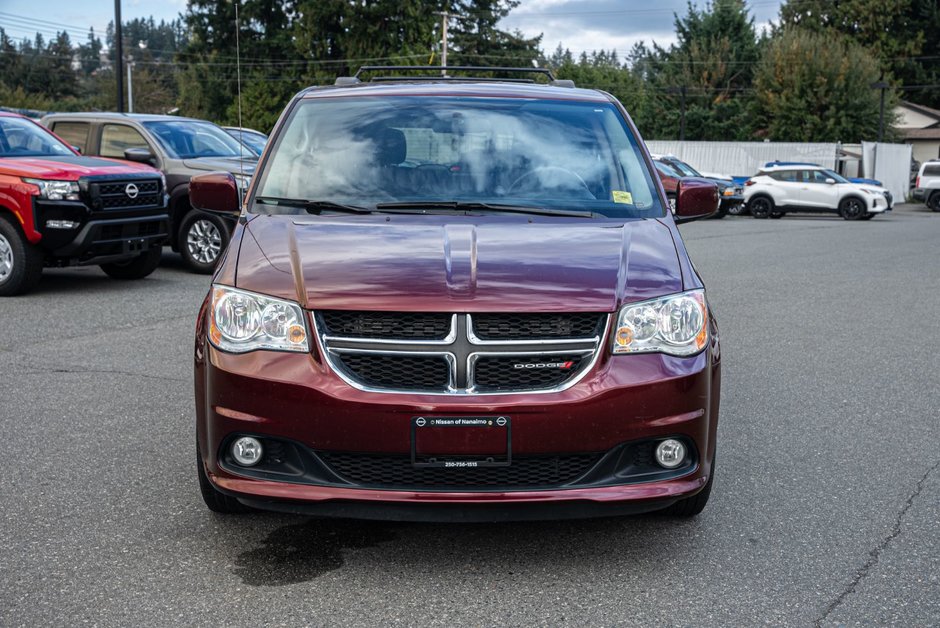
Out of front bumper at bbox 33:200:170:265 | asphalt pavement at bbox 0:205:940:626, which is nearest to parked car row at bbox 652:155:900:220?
front bumper at bbox 33:200:170:265

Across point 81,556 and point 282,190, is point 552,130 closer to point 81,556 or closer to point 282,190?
point 282,190

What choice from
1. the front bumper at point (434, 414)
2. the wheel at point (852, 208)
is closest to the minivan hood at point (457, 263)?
the front bumper at point (434, 414)

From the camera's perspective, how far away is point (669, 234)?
431 centimetres

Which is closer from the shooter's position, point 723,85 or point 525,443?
point 525,443

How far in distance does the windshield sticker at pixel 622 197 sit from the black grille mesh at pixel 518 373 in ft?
4.32

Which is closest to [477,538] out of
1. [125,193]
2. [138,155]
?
[125,193]

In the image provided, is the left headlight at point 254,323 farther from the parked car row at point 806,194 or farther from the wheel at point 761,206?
the wheel at point 761,206

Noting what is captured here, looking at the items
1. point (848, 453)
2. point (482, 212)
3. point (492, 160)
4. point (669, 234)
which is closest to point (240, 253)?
point (482, 212)

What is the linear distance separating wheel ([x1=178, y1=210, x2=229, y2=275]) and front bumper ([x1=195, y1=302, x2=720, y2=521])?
909 centimetres

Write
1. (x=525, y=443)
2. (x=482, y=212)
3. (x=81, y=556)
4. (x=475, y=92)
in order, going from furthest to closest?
(x=475, y=92) < (x=482, y=212) < (x=81, y=556) < (x=525, y=443)

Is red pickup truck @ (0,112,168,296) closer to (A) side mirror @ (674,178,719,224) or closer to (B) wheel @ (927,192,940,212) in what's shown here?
(A) side mirror @ (674,178,719,224)

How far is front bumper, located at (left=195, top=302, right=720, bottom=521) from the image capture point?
3.49 metres

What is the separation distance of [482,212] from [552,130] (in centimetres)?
80

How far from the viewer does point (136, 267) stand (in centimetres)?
1213
